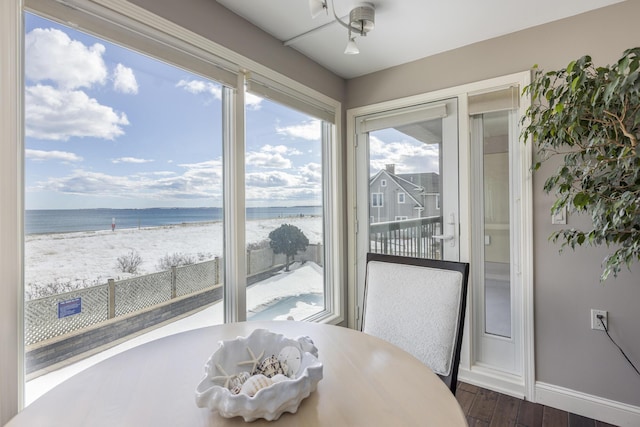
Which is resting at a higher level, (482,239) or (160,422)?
(482,239)

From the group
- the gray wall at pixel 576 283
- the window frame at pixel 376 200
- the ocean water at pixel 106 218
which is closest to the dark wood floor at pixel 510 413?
the gray wall at pixel 576 283

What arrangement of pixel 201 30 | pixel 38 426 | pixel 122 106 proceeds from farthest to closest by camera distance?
pixel 201 30, pixel 122 106, pixel 38 426

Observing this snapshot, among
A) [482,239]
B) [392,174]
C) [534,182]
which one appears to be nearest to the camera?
[534,182]

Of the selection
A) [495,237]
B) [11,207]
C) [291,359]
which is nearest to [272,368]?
[291,359]

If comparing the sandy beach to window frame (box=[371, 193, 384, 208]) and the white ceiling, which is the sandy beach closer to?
the white ceiling

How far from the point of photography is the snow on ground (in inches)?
52.6

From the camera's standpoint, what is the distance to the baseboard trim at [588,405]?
6.25 ft

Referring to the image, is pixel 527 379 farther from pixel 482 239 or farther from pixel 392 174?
pixel 392 174

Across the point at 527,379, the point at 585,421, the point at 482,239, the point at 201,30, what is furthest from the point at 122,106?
the point at 585,421

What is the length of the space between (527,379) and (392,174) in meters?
1.77

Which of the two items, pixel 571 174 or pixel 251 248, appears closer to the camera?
pixel 571 174

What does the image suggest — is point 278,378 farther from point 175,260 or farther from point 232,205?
point 232,205

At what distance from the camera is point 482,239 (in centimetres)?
243

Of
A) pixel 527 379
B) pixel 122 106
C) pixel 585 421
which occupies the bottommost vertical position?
pixel 585 421
